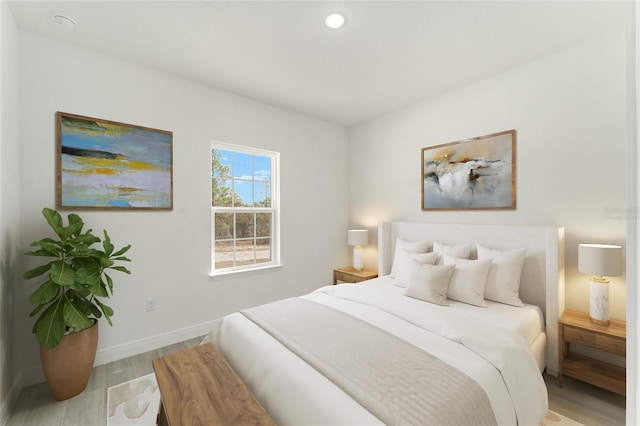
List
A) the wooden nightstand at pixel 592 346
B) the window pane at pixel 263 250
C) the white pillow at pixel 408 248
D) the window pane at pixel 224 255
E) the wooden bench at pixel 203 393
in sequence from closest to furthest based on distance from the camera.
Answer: the wooden bench at pixel 203 393 → the wooden nightstand at pixel 592 346 → the white pillow at pixel 408 248 → the window pane at pixel 224 255 → the window pane at pixel 263 250

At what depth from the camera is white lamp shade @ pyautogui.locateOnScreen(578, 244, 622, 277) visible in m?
2.00

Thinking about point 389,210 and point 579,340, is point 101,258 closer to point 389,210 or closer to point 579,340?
point 389,210

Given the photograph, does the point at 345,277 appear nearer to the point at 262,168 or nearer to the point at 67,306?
the point at 262,168

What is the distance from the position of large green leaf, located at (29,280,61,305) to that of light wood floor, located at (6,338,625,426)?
2.45 feet

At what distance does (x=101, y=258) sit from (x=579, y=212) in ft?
12.6

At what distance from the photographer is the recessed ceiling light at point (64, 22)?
6.73 ft

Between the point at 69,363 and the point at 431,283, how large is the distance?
278cm

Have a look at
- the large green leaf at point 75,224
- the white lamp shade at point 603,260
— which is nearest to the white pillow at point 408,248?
the white lamp shade at point 603,260

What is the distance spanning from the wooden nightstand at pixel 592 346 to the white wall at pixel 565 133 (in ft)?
0.94

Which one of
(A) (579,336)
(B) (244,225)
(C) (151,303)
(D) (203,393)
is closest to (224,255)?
(B) (244,225)

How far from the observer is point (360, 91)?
321 centimetres

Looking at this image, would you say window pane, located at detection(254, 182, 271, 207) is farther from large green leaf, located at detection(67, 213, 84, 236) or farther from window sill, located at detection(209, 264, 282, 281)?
large green leaf, located at detection(67, 213, 84, 236)

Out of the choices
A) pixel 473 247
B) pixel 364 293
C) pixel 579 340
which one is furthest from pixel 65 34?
pixel 579 340

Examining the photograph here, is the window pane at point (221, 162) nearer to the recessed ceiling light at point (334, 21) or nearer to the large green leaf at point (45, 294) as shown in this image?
the large green leaf at point (45, 294)
